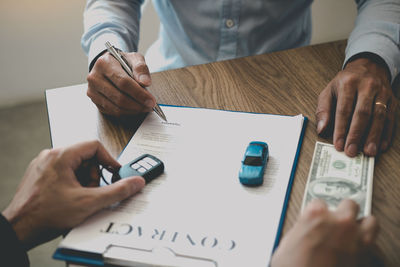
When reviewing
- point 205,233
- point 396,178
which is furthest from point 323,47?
point 205,233

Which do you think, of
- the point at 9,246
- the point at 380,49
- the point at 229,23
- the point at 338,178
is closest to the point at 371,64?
the point at 380,49

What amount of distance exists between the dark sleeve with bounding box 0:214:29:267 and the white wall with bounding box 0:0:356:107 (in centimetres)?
192

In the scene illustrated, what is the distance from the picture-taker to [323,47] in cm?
105

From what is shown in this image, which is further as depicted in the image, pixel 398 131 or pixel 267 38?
pixel 267 38

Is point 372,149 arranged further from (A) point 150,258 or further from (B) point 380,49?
(A) point 150,258

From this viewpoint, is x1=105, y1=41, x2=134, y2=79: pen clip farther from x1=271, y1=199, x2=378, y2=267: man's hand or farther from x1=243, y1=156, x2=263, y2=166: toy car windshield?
x1=271, y1=199, x2=378, y2=267: man's hand

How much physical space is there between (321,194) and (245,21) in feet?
2.29

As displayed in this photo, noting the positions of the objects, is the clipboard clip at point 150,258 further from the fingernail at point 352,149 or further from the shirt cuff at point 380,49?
the shirt cuff at point 380,49

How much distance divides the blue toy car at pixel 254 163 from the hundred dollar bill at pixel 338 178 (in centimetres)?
8

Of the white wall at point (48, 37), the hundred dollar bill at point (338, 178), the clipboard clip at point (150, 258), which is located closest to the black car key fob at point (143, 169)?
the clipboard clip at point (150, 258)

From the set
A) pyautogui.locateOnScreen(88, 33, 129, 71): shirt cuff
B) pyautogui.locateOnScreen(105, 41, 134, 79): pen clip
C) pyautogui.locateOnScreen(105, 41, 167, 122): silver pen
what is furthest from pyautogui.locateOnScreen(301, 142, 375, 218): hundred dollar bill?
pyautogui.locateOnScreen(88, 33, 129, 71): shirt cuff

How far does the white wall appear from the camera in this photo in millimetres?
2229

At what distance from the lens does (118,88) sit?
82 centimetres

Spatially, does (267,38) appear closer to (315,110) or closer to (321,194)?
(315,110)
